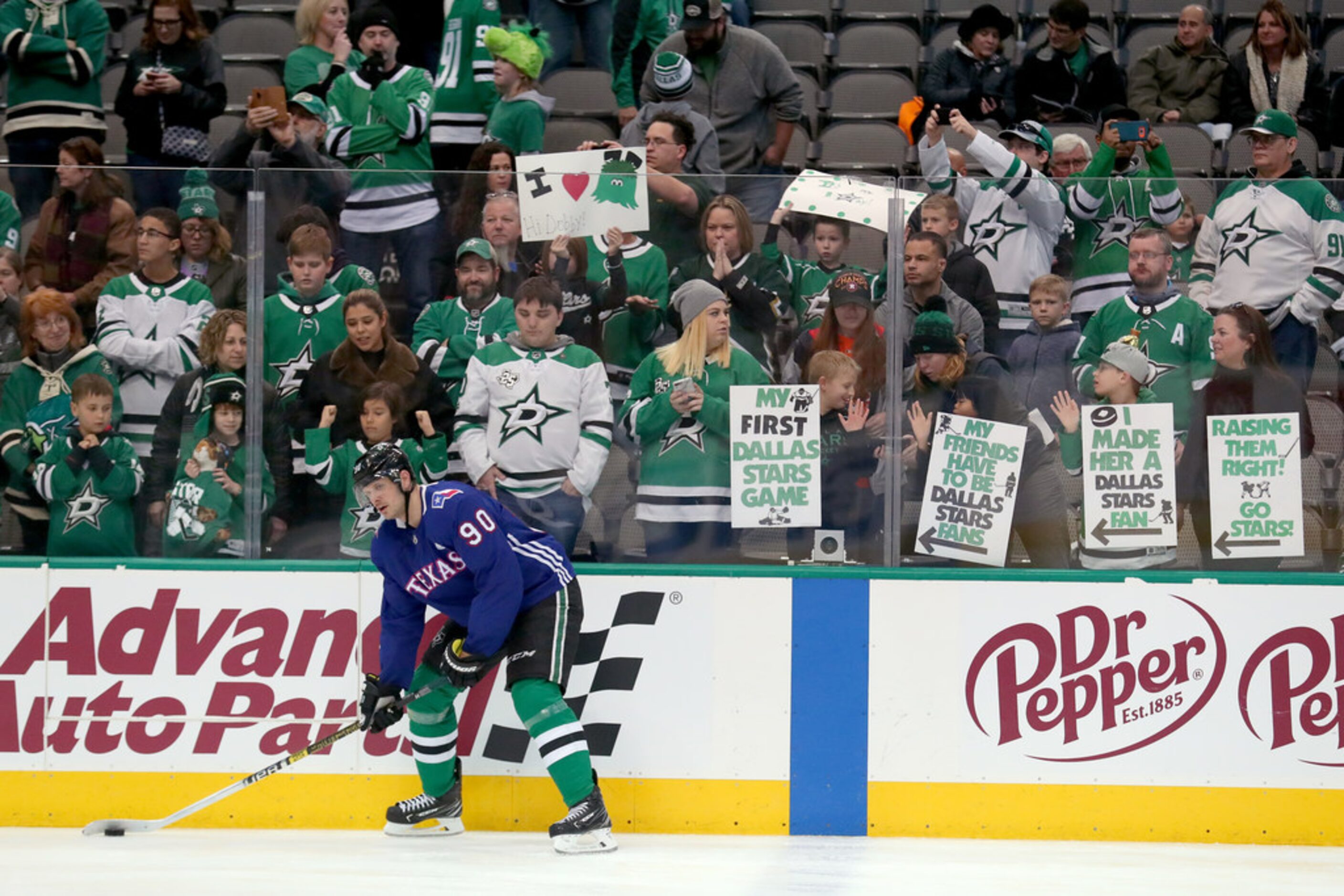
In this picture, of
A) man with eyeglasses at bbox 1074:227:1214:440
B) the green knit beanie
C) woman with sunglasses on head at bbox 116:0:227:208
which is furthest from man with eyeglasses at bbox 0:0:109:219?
man with eyeglasses at bbox 1074:227:1214:440

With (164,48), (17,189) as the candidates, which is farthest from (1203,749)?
(164,48)

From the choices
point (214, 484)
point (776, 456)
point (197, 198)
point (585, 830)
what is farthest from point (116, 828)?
point (776, 456)

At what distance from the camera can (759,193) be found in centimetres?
573

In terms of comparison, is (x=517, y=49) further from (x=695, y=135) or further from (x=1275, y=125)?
(x=1275, y=125)

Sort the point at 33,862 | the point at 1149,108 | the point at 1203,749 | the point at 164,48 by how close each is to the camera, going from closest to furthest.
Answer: the point at 33,862 → the point at 1203,749 → the point at 164,48 → the point at 1149,108

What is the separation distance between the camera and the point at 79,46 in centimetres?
790

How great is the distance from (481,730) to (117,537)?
1399 mm

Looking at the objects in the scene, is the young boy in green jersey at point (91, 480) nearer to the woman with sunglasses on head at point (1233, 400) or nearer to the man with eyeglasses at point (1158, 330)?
the man with eyeglasses at point (1158, 330)

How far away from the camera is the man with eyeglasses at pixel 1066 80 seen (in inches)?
317

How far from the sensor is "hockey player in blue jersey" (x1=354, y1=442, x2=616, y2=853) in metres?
5.32

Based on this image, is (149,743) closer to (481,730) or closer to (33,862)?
(33,862)

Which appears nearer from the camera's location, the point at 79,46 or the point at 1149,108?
the point at 79,46

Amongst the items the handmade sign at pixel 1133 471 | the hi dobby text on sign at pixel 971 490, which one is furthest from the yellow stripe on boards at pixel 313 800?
the handmade sign at pixel 1133 471

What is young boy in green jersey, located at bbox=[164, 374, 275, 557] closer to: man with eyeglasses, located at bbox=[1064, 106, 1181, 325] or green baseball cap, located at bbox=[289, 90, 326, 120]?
green baseball cap, located at bbox=[289, 90, 326, 120]
